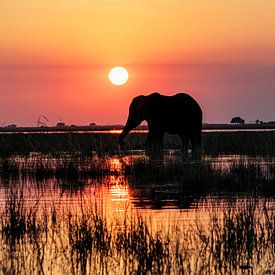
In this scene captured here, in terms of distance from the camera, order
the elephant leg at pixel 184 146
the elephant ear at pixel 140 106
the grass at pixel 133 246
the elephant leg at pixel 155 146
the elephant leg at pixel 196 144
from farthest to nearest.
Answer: the elephant ear at pixel 140 106
the elephant leg at pixel 184 146
the elephant leg at pixel 196 144
the elephant leg at pixel 155 146
the grass at pixel 133 246

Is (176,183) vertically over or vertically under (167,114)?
under

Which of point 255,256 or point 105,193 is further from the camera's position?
point 105,193

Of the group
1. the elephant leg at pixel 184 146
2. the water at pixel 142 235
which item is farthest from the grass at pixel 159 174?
the elephant leg at pixel 184 146

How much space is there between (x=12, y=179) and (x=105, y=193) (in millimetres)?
3919

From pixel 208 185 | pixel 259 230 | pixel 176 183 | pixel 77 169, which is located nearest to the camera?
pixel 259 230

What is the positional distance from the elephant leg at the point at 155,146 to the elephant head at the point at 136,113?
4.01 ft

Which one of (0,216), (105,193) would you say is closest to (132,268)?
(0,216)

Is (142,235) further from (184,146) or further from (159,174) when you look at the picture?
(184,146)

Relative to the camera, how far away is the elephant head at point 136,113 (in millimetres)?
29766

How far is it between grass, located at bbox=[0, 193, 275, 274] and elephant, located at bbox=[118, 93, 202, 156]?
1866 centimetres

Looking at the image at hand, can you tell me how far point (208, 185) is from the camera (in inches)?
643

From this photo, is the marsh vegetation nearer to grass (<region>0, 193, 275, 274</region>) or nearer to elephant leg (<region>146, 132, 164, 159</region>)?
grass (<region>0, 193, 275, 274</region>)

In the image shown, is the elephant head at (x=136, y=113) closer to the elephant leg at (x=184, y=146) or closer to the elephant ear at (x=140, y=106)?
the elephant ear at (x=140, y=106)

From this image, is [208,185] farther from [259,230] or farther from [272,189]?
[259,230]
